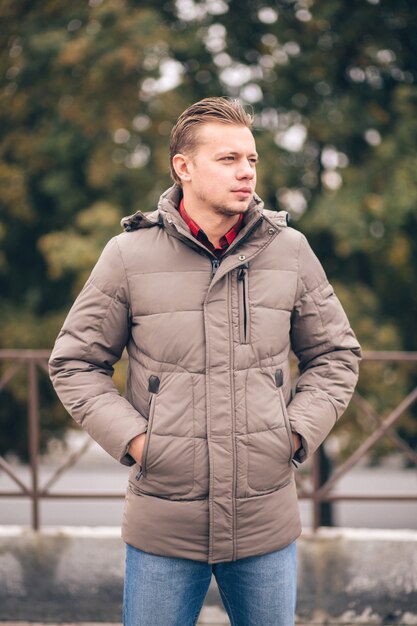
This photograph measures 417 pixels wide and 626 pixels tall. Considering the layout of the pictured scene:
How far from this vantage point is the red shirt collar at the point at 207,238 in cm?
211

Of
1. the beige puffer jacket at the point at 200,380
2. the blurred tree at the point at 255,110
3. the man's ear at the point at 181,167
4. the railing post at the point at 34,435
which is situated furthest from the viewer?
the blurred tree at the point at 255,110

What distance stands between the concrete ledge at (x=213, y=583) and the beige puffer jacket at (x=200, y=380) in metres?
1.70

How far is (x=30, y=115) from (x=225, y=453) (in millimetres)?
10786

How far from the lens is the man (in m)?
1.98

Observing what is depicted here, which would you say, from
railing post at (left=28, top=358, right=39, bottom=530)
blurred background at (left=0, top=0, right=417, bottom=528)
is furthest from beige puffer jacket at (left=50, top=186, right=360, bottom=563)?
blurred background at (left=0, top=0, right=417, bottom=528)

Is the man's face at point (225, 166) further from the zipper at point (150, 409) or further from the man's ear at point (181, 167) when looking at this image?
the zipper at point (150, 409)

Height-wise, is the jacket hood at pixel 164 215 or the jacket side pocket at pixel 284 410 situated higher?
the jacket hood at pixel 164 215

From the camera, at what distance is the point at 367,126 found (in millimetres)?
10109

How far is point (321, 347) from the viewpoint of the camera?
218cm

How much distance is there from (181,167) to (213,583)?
2.25 metres

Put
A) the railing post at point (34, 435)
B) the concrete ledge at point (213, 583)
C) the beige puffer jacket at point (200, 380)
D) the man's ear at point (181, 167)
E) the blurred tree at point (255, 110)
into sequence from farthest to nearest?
the blurred tree at point (255, 110)
the railing post at point (34, 435)
the concrete ledge at point (213, 583)
the man's ear at point (181, 167)
the beige puffer jacket at point (200, 380)

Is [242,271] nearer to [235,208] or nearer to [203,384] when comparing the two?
[235,208]

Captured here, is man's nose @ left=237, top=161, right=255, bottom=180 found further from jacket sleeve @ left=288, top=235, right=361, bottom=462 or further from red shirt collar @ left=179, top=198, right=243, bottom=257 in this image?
jacket sleeve @ left=288, top=235, right=361, bottom=462

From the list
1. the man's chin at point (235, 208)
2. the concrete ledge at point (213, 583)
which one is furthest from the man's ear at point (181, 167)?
the concrete ledge at point (213, 583)
